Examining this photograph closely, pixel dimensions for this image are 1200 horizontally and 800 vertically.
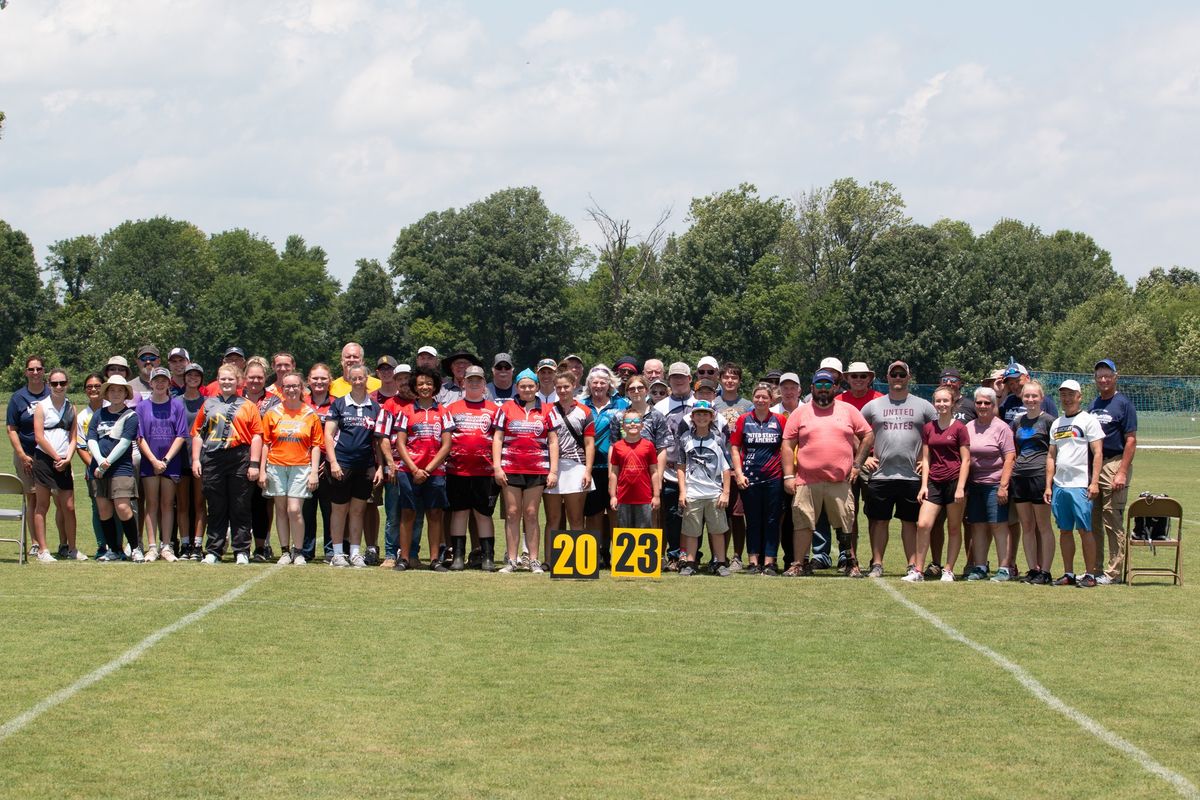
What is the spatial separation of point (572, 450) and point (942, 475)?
130 inches

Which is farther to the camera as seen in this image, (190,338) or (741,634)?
(190,338)

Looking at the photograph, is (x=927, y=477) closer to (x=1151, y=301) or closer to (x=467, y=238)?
(x=467, y=238)

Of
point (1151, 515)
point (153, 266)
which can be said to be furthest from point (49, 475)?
point (153, 266)

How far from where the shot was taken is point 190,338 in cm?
10431

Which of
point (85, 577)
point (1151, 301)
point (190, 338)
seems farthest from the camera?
point (190, 338)

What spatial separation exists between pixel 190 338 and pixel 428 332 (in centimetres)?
2907

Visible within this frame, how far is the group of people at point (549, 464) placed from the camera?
12922 mm

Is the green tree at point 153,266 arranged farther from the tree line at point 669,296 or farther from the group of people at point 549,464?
the group of people at point 549,464

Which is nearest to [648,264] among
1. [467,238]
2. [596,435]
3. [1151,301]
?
[467,238]

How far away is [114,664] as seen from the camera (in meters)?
8.53

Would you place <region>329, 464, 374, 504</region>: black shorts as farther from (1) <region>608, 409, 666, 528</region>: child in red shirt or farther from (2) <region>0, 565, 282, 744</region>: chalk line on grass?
(1) <region>608, 409, 666, 528</region>: child in red shirt

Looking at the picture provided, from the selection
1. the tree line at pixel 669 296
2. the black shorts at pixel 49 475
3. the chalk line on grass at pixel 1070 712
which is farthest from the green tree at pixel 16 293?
the chalk line on grass at pixel 1070 712

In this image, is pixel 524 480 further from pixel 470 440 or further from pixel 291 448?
pixel 291 448

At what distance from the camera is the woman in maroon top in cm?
1282
